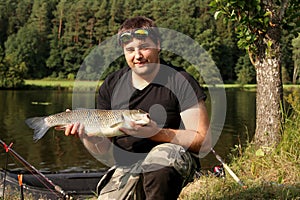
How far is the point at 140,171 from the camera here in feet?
10.3

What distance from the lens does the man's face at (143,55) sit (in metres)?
3.21

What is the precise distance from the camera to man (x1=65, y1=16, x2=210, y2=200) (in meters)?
2.97

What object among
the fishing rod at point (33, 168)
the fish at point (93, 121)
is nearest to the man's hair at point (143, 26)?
the fish at point (93, 121)

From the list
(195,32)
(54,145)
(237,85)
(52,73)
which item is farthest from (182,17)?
(54,145)

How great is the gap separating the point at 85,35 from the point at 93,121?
2307 inches

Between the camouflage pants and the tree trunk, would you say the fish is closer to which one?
the camouflage pants

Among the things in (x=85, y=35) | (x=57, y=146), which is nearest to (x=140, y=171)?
(x=57, y=146)

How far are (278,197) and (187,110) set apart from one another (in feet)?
4.31

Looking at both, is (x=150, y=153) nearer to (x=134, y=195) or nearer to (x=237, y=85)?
(x=134, y=195)

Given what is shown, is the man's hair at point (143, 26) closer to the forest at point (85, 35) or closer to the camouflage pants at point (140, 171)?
the camouflage pants at point (140, 171)

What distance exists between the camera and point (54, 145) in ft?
48.2

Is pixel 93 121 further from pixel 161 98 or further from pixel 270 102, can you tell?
pixel 270 102

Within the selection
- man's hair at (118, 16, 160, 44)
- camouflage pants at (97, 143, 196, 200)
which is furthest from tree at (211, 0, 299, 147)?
camouflage pants at (97, 143, 196, 200)

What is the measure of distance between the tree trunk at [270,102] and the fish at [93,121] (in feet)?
10.3
